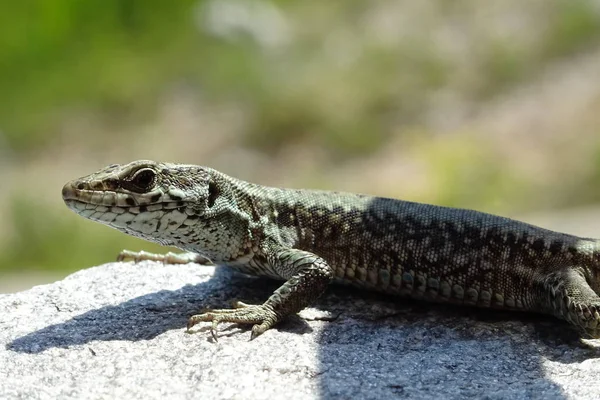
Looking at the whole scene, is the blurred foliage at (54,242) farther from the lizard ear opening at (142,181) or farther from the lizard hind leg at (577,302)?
the lizard hind leg at (577,302)

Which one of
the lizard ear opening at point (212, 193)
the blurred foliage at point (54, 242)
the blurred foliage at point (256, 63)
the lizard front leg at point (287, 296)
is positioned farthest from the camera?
the blurred foliage at point (256, 63)

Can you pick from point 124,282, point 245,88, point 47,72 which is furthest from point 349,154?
point 124,282

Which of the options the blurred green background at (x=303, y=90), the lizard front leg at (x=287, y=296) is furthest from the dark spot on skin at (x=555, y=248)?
the blurred green background at (x=303, y=90)

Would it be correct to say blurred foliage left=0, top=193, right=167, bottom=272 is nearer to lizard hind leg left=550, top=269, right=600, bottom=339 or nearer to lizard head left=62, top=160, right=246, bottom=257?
lizard head left=62, top=160, right=246, bottom=257

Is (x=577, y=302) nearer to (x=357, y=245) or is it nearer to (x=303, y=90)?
(x=357, y=245)

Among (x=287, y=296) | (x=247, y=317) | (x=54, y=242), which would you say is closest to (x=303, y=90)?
(x=54, y=242)
